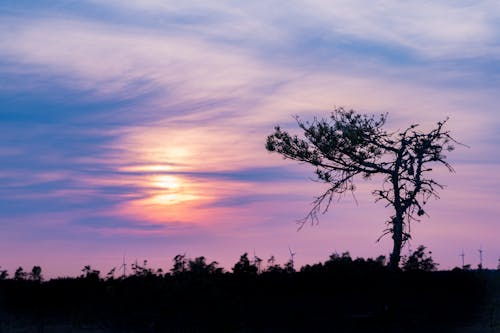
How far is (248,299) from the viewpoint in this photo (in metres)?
31.7

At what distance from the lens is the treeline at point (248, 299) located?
1151 inches

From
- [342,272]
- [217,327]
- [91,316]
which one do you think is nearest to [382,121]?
[342,272]

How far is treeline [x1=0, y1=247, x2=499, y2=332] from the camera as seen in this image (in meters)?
29.2

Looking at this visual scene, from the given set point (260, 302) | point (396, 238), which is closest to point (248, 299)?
point (260, 302)

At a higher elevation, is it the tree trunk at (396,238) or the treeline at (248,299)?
the tree trunk at (396,238)

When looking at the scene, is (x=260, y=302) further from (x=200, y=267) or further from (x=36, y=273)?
(x=36, y=273)

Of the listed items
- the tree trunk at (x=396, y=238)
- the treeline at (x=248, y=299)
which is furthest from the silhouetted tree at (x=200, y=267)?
the tree trunk at (x=396, y=238)

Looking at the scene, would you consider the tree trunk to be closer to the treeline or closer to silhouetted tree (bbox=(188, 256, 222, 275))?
the treeline

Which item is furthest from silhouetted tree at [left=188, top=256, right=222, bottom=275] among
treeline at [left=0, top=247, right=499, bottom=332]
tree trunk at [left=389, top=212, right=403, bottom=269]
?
tree trunk at [left=389, top=212, right=403, bottom=269]

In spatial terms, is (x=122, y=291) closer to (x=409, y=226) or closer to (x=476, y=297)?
(x=409, y=226)

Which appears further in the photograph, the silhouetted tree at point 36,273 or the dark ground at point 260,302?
the silhouetted tree at point 36,273

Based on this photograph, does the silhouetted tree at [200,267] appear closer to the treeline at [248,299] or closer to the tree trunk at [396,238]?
the treeline at [248,299]

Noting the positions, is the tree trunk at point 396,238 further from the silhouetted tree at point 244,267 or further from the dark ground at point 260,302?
the silhouetted tree at point 244,267

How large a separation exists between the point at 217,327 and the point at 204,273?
235cm
